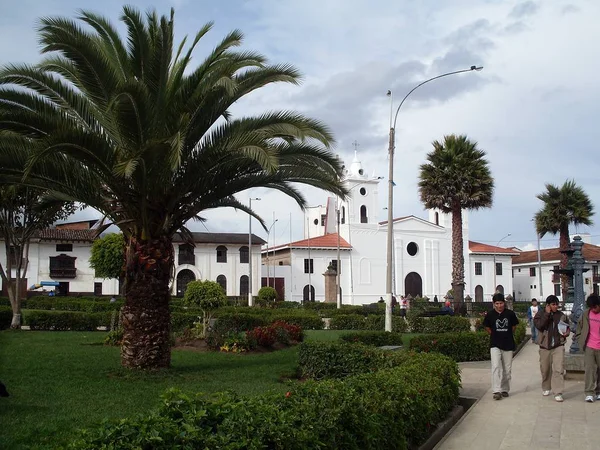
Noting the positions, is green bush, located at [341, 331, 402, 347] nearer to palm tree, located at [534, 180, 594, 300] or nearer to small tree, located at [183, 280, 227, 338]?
small tree, located at [183, 280, 227, 338]

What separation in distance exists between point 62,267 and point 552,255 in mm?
50817

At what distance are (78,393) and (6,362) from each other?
386cm

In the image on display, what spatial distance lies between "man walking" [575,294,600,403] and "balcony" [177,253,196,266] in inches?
1835

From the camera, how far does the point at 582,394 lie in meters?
10.4

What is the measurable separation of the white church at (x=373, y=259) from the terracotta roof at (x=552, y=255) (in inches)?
155

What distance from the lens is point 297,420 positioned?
5.13m

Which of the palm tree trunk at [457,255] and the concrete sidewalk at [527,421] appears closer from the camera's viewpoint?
the concrete sidewalk at [527,421]

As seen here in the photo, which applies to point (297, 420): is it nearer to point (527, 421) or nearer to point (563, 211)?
point (527, 421)

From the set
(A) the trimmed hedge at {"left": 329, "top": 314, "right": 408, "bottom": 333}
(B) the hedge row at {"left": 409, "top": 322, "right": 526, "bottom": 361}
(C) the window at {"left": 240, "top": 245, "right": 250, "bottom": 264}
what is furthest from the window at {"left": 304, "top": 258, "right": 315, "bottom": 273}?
(B) the hedge row at {"left": 409, "top": 322, "right": 526, "bottom": 361}

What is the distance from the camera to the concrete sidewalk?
738 cm

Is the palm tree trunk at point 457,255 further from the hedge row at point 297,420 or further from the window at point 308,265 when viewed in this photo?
the hedge row at point 297,420

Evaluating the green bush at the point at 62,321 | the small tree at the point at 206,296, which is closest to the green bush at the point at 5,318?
the green bush at the point at 62,321

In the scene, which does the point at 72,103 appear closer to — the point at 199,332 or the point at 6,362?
the point at 6,362

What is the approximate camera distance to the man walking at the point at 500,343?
33.1ft
